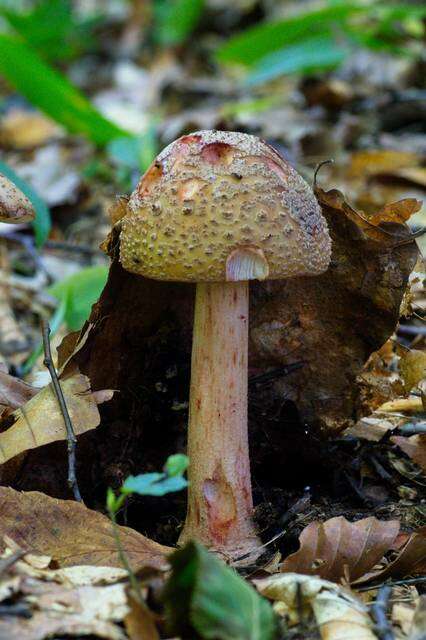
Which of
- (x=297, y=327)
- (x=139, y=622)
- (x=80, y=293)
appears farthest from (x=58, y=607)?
(x=80, y=293)

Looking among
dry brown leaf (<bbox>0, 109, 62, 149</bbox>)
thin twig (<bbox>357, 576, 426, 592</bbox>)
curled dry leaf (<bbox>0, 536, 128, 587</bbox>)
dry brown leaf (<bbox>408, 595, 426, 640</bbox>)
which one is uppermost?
dry brown leaf (<bbox>0, 109, 62, 149</bbox>)

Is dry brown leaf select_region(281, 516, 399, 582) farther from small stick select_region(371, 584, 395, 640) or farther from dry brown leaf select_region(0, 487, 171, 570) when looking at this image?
dry brown leaf select_region(0, 487, 171, 570)

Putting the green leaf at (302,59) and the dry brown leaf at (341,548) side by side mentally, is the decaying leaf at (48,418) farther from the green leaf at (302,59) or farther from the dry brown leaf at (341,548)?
the green leaf at (302,59)

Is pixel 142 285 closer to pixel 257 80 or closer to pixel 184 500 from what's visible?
pixel 184 500

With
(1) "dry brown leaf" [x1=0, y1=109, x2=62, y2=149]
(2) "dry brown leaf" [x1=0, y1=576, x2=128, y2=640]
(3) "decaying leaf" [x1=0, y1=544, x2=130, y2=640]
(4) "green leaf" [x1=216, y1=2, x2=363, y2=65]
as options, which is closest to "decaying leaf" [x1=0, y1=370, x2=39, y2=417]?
(3) "decaying leaf" [x1=0, y1=544, x2=130, y2=640]

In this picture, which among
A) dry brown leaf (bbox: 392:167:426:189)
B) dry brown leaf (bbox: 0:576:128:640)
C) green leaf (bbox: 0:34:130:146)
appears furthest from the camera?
green leaf (bbox: 0:34:130:146)

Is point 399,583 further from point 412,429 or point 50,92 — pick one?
point 50,92
